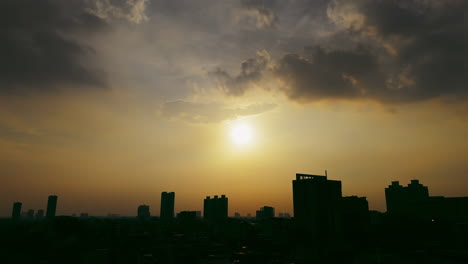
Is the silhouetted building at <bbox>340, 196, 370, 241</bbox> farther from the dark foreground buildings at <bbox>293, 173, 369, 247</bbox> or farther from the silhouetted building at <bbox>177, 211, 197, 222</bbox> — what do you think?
the silhouetted building at <bbox>177, 211, 197, 222</bbox>

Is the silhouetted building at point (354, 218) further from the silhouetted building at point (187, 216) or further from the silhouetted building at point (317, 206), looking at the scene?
the silhouetted building at point (187, 216)

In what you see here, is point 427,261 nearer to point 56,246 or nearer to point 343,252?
point 343,252

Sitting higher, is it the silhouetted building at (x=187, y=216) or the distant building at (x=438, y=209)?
the distant building at (x=438, y=209)

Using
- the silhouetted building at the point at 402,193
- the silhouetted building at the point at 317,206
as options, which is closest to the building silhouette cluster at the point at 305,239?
the silhouetted building at the point at 317,206

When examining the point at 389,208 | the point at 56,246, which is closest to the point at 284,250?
the point at 56,246

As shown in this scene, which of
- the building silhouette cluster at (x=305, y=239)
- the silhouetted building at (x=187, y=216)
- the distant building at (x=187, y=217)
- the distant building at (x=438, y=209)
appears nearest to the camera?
the building silhouette cluster at (x=305, y=239)

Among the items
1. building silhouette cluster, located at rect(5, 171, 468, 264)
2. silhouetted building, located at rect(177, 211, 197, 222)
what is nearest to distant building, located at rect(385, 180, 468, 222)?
building silhouette cluster, located at rect(5, 171, 468, 264)
